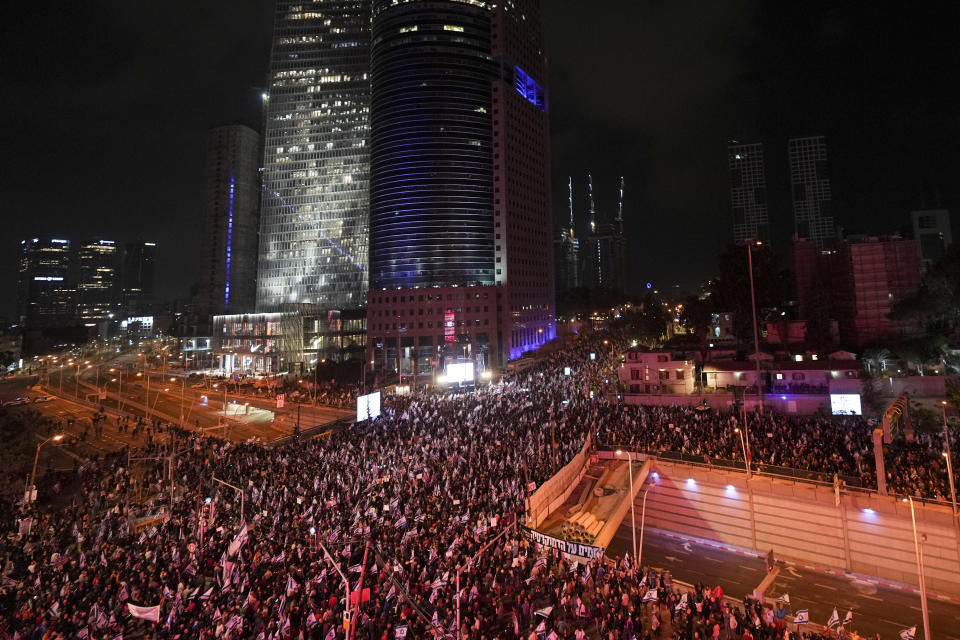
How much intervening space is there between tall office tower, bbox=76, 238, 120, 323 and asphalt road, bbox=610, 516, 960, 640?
194 metres

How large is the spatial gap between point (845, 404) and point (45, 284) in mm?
201837

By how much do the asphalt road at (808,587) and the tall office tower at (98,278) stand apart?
193629 mm

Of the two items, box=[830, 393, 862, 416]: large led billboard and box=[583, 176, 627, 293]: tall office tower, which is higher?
box=[583, 176, 627, 293]: tall office tower

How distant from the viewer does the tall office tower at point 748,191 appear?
373ft

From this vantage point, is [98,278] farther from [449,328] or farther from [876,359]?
[876,359]

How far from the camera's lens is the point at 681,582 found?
16.7 m

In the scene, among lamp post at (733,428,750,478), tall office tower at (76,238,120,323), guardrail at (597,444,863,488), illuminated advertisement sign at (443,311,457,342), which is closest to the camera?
guardrail at (597,444,863,488)

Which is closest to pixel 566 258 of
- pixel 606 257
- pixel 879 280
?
pixel 606 257

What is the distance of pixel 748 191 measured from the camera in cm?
11494

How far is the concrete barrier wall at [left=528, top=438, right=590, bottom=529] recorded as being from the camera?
1791 cm

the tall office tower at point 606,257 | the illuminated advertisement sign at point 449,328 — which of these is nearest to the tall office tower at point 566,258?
the tall office tower at point 606,257

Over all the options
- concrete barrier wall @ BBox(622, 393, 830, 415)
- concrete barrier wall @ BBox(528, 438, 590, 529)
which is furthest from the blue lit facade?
concrete barrier wall @ BBox(528, 438, 590, 529)

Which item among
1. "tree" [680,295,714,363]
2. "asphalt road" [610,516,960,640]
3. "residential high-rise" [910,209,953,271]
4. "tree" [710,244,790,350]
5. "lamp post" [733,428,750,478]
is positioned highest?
"residential high-rise" [910,209,953,271]

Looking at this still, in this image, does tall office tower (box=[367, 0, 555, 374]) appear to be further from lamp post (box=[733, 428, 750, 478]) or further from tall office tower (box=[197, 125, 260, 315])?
lamp post (box=[733, 428, 750, 478])
